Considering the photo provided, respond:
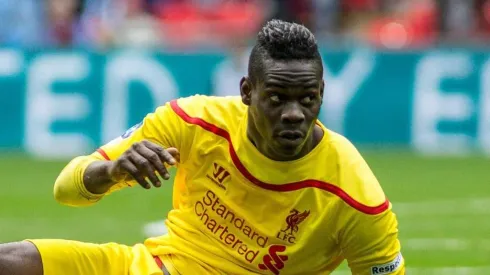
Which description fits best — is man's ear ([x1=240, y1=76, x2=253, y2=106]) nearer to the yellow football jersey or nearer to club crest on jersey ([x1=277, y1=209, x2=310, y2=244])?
the yellow football jersey

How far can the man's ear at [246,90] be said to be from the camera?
20.2 ft

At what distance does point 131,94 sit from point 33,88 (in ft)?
4.64

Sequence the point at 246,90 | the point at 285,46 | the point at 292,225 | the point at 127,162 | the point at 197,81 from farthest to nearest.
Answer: the point at 197,81 → the point at 292,225 → the point at 246,90 → the point at 285,46 → the point at 127,162

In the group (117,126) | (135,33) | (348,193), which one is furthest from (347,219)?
(135,33)

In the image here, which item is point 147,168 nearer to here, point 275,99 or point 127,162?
point 127,162

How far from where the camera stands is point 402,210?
551 inches

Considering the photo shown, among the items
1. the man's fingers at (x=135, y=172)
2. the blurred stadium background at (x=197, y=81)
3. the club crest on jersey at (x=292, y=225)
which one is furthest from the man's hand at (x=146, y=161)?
the blurred stadium background at (x=197, y=81)

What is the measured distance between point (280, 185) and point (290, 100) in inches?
20.9

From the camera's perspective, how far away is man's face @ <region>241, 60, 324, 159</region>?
5887 mm

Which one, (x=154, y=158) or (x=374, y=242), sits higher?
(x=154, y=158)

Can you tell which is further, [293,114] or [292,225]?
[292,225]

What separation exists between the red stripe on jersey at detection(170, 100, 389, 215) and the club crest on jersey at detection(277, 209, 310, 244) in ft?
0.39

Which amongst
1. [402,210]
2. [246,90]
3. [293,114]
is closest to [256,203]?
[246,90]

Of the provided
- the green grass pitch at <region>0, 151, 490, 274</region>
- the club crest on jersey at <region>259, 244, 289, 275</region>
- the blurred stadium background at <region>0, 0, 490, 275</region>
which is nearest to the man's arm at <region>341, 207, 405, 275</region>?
the club crest on jersey at <region>259, 244, 289, 275</region>
